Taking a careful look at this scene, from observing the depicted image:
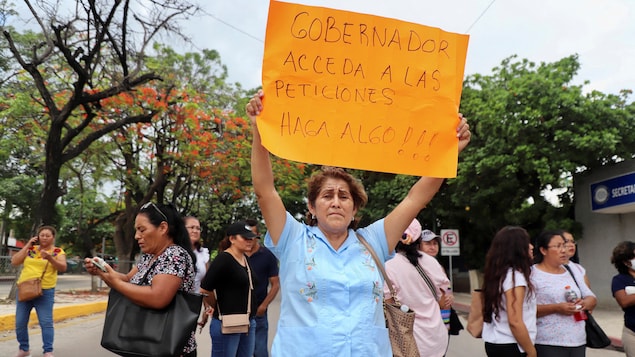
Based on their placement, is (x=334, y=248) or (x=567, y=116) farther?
(x=567, y=116)

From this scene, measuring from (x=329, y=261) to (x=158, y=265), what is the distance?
1052mm

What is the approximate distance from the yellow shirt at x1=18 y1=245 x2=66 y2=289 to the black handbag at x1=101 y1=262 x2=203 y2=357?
430 centimetres

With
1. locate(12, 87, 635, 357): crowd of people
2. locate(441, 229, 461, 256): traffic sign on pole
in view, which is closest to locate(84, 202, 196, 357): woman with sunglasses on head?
locate(12, 87, 635, 357): crowd of people

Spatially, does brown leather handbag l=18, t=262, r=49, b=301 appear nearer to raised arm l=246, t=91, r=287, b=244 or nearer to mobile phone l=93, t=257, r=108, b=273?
mobile phone l=93, t=257, r=108, b=273

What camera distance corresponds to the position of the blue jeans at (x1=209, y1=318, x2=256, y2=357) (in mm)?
4875

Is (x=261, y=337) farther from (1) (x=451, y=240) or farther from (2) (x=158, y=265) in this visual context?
(1) (x=451, y=240)

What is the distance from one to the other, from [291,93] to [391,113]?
53 cm

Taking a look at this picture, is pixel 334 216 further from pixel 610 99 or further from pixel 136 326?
pixel 610 99

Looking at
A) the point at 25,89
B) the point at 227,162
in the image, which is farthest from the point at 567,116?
the point at 25,89

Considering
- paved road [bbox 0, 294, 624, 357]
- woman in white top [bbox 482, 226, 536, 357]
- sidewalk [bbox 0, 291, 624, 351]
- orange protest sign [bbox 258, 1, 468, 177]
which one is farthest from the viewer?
sidewalk [bbox 0, 291, 624, 351]

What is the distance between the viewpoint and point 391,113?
8.82 feet

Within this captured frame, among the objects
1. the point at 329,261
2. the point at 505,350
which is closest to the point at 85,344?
the point at 505,350

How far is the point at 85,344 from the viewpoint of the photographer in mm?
8336

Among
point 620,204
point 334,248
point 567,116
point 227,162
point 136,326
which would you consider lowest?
point 136,326
